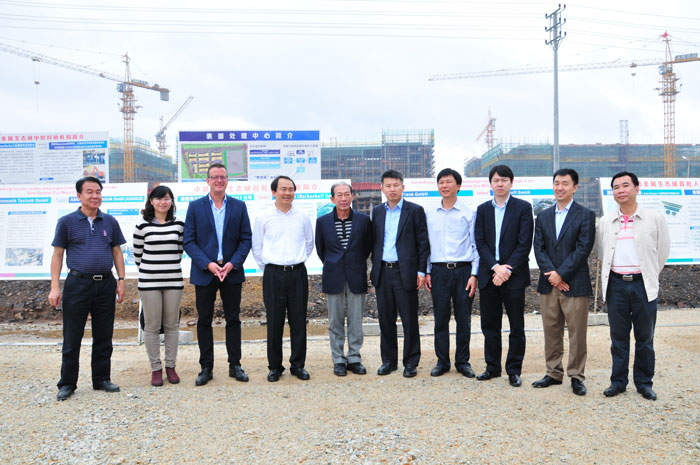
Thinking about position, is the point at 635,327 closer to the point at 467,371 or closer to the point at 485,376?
the point at 485,376

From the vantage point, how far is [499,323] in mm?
4348

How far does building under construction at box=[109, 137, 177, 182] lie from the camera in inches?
1864

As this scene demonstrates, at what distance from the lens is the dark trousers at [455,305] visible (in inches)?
173

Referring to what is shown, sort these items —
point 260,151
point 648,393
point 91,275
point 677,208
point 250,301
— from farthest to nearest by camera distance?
point 260,151, point 250,301, point 677,208, point 91,275, point 648,393

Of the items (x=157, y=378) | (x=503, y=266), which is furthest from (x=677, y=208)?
(x=157, y=378)

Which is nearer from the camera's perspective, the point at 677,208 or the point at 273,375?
the point at 273,375

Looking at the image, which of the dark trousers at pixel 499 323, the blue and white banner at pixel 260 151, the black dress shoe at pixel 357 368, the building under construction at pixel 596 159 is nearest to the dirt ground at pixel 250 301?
the blue and white banner at pixel 260 151

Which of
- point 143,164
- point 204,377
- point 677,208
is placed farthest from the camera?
point 143,164

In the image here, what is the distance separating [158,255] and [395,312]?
83.8 inches

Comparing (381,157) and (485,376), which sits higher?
(381,157)

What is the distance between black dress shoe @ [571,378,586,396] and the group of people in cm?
1

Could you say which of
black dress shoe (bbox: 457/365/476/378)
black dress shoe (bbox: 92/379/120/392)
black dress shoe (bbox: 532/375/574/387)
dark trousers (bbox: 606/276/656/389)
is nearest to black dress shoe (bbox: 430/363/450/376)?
black dress shoe (bbox: 457/365/476/378)

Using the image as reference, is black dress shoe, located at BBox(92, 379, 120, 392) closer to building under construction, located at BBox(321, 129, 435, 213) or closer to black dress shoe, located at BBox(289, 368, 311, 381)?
black dress shoe, located at BBox(289, 368, 311, 381)

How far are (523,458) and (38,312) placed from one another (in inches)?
359
